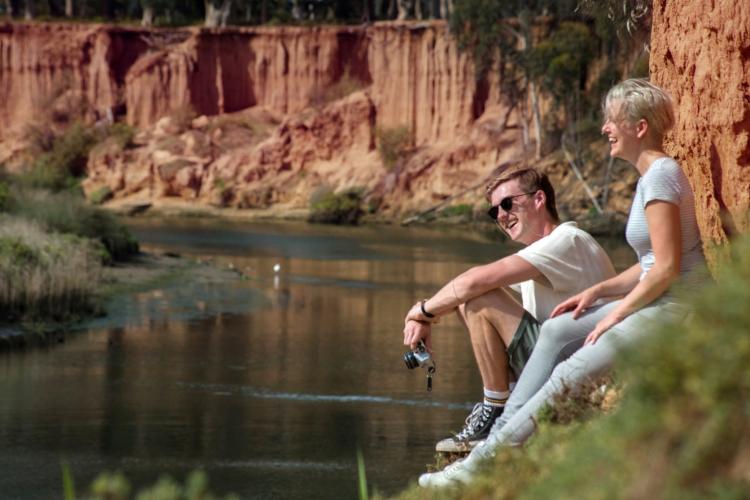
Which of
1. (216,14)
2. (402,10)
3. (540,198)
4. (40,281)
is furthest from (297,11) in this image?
(540,198)

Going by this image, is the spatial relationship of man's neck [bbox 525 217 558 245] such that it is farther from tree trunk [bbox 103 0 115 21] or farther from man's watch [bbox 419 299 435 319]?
tree trunk [bbox 103 0 115 21]

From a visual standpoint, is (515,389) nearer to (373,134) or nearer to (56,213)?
(56,213)

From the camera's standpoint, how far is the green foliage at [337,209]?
175 ft

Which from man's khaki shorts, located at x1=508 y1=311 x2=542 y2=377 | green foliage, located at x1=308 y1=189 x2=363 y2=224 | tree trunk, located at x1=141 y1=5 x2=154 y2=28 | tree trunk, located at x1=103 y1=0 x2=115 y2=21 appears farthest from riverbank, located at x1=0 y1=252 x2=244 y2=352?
tree trunk, located at x1=103 y1=0 x2=115 y2=21

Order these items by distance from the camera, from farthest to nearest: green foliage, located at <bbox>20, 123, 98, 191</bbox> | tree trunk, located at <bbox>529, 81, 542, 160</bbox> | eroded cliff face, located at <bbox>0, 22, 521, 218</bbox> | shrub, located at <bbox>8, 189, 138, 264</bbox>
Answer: green foliage, located at <bbox>20, 123, 98, 191</bbox> < eroded cliff face, located at <bbox>0, 22, 521, 218</bbox> < tree trunk, located at <bbox>529, 81, 542, 160</bbox> < shrub, located at <bbox>8, 189, 138, 264</bbox>

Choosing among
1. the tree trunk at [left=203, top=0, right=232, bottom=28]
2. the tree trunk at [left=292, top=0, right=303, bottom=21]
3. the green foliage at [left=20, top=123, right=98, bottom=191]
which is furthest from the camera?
the tree trunk at [left=292, top=0, right=303, bottom=21]

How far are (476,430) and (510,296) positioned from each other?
0.59 metres

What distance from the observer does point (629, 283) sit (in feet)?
18.0

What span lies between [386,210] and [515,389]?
160ft

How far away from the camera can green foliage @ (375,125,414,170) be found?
5759 centimetres

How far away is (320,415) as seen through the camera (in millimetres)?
13500

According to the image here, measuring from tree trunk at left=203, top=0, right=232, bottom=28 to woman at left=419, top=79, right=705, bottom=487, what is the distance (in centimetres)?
6347

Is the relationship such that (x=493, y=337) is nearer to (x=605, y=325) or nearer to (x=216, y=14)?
(x=605, y=325)

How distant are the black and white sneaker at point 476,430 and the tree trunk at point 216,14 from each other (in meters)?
62.9
